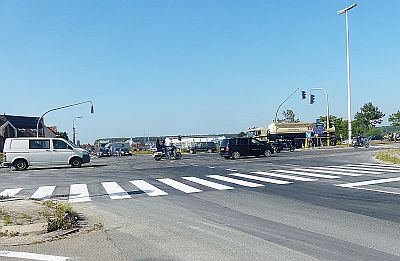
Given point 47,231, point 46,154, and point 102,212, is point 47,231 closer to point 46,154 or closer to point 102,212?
point 102,212

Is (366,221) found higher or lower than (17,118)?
lower

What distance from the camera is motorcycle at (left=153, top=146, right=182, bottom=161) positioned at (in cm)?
3594

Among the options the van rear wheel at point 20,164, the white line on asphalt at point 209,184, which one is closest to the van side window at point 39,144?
the van rear wheel at point 20,164

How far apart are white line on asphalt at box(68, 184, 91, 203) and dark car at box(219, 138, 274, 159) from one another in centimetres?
1929

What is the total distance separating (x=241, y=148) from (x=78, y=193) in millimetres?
22158

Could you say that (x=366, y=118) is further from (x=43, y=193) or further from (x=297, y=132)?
(x=43, y=193)

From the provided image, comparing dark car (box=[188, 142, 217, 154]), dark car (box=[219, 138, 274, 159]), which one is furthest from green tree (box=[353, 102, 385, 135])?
dark car (box=[219, 138, 274, 159])

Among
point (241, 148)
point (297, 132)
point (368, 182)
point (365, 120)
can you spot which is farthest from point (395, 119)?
point (368, 182)

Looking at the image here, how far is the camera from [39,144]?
1101 inches

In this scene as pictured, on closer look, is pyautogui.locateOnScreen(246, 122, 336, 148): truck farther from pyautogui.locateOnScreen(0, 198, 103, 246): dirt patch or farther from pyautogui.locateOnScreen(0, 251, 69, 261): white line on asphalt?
pyautogui.locateOnScreen(0, 251, 69, 261): white line on asphalt

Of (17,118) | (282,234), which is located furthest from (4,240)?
(17,118)

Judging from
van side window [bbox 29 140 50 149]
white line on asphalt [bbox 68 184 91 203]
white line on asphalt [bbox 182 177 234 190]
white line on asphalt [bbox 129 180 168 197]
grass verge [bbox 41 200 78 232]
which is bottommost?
white line on asphalt [bbox 68 184 91 203]

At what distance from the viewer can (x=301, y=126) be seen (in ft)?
201

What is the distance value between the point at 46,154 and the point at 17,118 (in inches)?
2891
